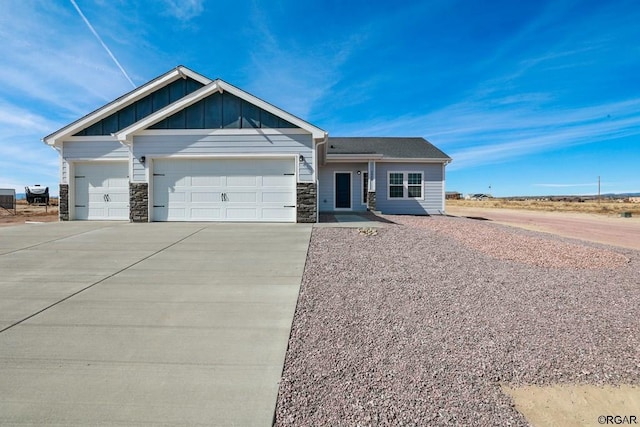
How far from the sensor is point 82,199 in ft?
36.7

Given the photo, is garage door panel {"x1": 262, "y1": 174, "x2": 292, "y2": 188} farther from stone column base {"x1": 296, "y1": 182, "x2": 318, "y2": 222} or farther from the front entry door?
the front entry door

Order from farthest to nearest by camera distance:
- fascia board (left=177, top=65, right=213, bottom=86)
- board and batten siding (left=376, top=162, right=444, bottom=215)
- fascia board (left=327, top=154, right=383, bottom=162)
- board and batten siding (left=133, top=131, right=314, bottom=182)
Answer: board and batten siding (left=376, top=162, right=444, bottom=215) < fascia board (left=327, top=154, right=383, bottom=162) < fascia board (left=177, top=65, right=213, bottom=86) < board and batten siding (left=133, top=131, right=314, bottom=182)

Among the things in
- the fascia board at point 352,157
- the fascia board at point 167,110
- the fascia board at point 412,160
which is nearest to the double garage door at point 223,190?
the fascia board at point 167,110

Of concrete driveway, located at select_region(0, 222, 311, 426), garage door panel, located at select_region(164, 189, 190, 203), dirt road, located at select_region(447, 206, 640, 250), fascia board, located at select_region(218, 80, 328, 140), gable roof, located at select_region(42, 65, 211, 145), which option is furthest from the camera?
gable roof, located at select_region(42, 65, 211, 145)

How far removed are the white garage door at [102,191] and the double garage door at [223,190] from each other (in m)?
1.77

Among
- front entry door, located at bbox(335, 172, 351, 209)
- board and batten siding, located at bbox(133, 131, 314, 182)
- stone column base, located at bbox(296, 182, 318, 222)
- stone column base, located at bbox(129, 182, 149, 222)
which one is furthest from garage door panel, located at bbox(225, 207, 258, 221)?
front entry door, located at bbox(335, 172, 351, 209)

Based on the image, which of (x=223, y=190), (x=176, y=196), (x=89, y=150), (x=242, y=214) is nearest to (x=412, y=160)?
(x=242, y=214)

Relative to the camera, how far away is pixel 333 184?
15.7m

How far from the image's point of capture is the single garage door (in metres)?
10.1

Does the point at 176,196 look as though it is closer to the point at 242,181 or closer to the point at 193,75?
the point at 242,181

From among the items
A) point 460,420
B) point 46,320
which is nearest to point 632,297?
point 460,420

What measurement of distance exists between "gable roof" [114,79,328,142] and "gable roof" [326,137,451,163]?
17.6 ft

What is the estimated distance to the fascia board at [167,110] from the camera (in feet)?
32.3

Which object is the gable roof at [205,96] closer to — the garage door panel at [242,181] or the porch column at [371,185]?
the garage door panel at [242,181]
